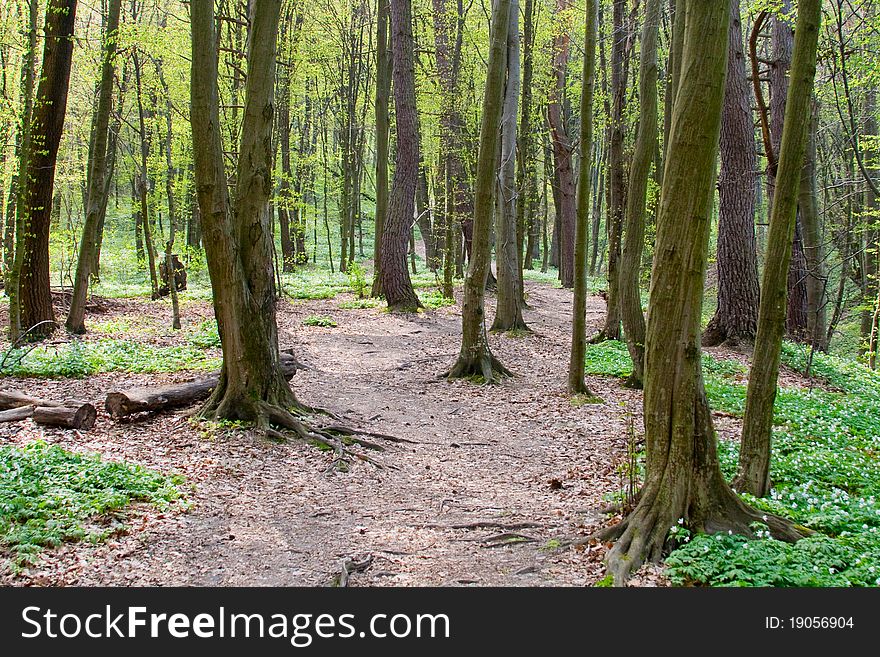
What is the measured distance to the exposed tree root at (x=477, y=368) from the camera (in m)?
10.7

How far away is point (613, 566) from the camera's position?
14.3 feet

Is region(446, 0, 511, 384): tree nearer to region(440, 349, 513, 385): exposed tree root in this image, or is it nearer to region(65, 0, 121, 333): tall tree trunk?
region(440, 349, 513, 385): exposed tree root

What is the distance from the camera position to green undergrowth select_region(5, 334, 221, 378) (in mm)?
9547

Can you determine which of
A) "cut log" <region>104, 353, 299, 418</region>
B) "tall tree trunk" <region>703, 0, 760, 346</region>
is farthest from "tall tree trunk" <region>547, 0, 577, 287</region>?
"cut log" <region>104, 353, 299, 418</region>

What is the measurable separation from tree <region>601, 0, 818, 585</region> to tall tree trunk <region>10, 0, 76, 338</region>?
10905 millimetres

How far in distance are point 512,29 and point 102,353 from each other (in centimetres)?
965

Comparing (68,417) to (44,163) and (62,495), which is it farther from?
(44,163)

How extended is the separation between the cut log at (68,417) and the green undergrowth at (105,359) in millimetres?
2637

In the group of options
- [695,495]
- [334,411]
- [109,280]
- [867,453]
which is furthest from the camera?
[109,280]

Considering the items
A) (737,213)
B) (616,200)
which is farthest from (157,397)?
(737,213)

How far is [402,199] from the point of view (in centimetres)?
1670

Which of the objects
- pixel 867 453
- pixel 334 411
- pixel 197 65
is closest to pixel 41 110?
pixel 197 65

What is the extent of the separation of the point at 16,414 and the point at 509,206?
918 cm

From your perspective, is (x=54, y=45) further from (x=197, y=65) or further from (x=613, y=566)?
(x=613, y=566)
